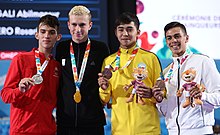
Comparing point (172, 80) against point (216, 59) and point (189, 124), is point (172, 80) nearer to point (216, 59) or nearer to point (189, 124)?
point (189, 124)

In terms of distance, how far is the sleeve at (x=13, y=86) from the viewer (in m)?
3.01

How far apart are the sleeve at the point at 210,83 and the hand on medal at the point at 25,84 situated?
129cm

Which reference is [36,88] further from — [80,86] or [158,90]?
[158,90]

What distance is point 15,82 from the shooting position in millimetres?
3105

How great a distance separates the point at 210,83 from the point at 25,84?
1393 mm

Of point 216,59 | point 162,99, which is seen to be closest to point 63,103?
point 162,99

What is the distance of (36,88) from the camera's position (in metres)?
3.12

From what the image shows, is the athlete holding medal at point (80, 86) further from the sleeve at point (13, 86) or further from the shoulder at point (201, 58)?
the shoulder at point (201, 58)

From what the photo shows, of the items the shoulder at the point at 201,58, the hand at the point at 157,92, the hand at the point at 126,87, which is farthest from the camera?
the shoulder at the point at 201,58

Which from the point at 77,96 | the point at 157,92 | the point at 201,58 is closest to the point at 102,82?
the point at 77,96

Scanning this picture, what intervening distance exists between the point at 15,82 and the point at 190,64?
1.38m

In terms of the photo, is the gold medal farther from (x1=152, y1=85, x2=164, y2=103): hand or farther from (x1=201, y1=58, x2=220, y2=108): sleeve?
(x1=201, y1=58, x2=220, y2=108): sleeve

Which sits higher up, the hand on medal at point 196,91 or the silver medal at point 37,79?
the silver medal at point 37,79

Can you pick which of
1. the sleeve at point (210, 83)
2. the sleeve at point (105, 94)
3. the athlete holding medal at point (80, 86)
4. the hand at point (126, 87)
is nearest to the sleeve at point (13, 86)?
the athlete holding medal at point (80, 86)
